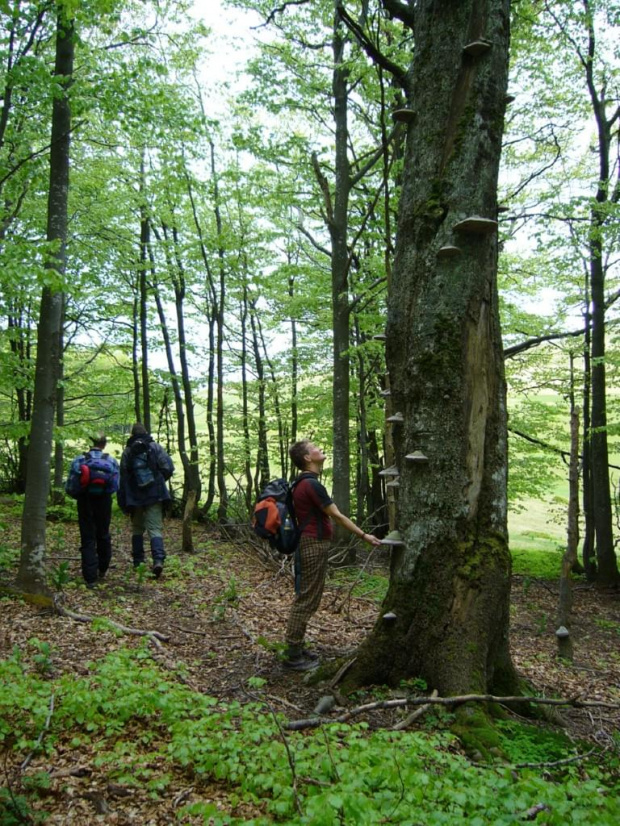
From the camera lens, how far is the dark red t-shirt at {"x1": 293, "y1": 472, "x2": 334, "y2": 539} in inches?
189

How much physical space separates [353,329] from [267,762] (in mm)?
13571

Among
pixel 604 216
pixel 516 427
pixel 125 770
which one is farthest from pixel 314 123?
pixel 125 770

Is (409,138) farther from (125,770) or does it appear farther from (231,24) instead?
(231,24)

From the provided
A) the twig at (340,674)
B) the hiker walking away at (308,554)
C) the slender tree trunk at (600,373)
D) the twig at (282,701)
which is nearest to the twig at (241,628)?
the hiker walking away at (308,554)

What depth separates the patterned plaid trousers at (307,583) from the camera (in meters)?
4.78

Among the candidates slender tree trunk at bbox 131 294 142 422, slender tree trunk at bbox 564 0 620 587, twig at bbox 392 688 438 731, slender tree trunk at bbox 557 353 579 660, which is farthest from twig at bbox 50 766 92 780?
slender tree trunk at bbox 131 294 142 422

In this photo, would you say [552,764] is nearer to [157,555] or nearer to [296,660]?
[296,660]

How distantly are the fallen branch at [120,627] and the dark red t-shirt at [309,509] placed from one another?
6.28 ft

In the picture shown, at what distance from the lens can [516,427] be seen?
13836 millimetres

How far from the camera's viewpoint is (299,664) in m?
4.76

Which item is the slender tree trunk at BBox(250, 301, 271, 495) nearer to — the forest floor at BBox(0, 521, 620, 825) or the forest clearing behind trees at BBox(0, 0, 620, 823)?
the forest clearing behind trees at BBox(0, 0, 620, 823)

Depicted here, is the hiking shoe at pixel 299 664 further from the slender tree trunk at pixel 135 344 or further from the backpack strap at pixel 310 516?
the slender tree trunk at pixel 135 344

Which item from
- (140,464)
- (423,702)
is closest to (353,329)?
(140,464)

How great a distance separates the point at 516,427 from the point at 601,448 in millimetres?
2593
